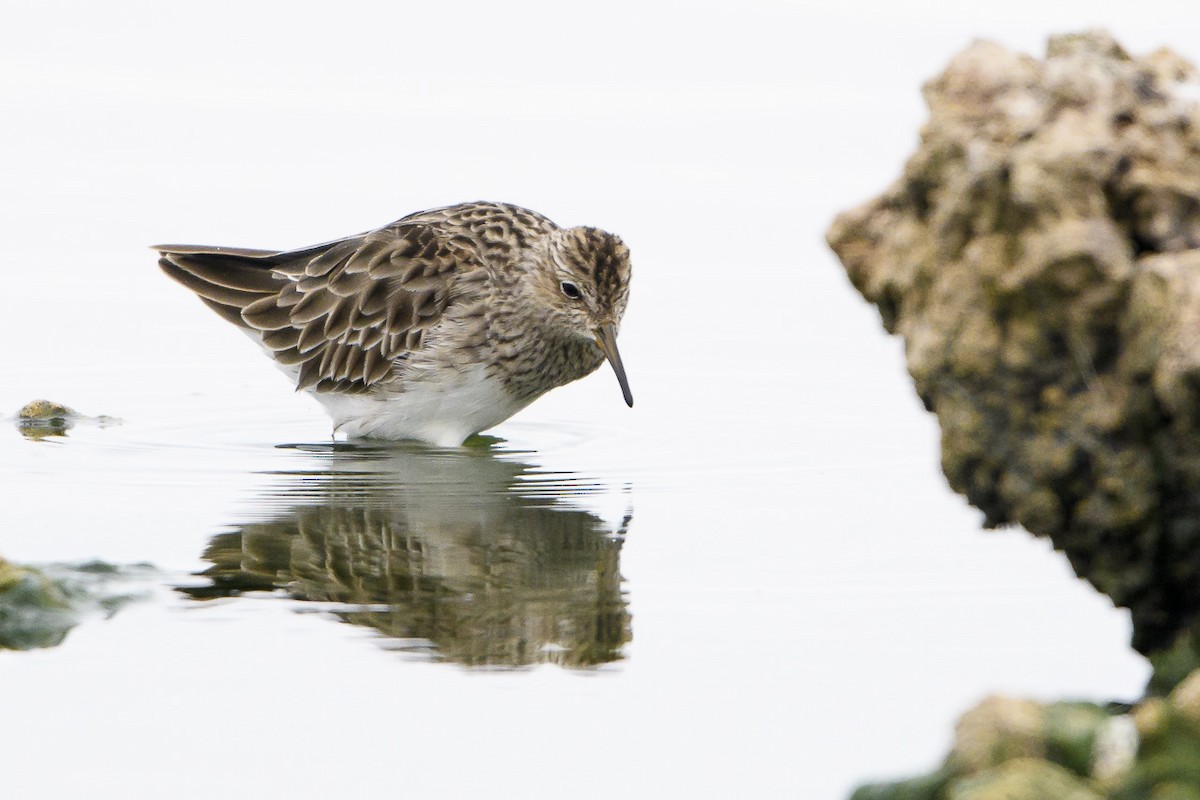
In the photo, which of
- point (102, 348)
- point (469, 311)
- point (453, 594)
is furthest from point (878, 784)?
point (102, 348)

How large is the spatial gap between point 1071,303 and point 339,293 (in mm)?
6190

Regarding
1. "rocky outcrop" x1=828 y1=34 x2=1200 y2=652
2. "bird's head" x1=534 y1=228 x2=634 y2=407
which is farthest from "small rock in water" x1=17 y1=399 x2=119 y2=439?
"rocky outcrop" x1=828 y1=34 x2=1200 y2=652

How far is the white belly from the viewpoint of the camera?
31.2 feet

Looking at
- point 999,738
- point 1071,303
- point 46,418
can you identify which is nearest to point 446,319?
point 46,418

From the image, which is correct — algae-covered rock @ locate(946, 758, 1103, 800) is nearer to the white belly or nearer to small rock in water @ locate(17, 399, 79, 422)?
the white belly

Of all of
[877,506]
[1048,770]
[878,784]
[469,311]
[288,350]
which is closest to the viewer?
[1048,770]

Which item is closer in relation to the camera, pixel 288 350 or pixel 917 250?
pixel 917 250

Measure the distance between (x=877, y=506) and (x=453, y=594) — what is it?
2.35 metres

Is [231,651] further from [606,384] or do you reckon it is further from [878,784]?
[606,384]

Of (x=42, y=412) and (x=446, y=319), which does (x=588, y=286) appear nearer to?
(x=446, y=319)

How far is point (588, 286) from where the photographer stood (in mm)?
9391

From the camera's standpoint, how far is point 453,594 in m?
6.08

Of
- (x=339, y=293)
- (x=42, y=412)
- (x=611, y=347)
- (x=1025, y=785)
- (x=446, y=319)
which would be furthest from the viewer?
(x=339, y=293)

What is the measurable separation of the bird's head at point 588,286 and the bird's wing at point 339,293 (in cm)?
55
